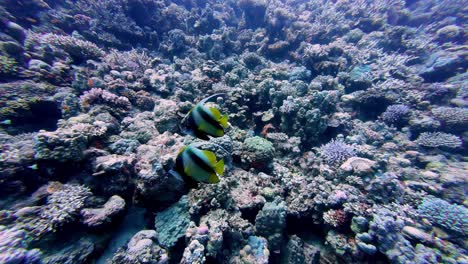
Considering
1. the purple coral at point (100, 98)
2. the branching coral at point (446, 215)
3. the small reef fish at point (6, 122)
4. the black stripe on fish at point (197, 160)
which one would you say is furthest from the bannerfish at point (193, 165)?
the small reef fish at point (6, 122)

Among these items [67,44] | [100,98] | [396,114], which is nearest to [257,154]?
[100,98]

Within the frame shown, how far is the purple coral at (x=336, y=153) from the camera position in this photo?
4637mm

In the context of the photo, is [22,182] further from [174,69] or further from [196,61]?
[196,61]

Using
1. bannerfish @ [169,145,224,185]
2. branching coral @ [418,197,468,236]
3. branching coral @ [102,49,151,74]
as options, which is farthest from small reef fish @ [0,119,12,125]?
branching coral @ [418,197,468,236]

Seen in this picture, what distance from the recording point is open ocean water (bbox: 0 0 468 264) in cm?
294

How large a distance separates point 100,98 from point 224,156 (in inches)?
160

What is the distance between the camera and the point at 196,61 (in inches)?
378

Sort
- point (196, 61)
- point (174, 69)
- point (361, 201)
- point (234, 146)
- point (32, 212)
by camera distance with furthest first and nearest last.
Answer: point (196, 61) → point (174, 69) → point (234, 146) → point (361, 201) → point (32, 212)

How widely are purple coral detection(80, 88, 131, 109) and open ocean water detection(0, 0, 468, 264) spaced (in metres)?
0.03

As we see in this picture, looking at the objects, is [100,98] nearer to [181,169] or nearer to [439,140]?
[181,169]

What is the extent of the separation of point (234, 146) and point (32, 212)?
368 cm

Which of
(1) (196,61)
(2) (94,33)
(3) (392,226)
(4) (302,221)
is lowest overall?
(4) (302,221)

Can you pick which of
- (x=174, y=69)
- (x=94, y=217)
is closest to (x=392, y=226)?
(x=94, y=217)

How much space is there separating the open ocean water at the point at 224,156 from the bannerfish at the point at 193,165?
0.01 meters
